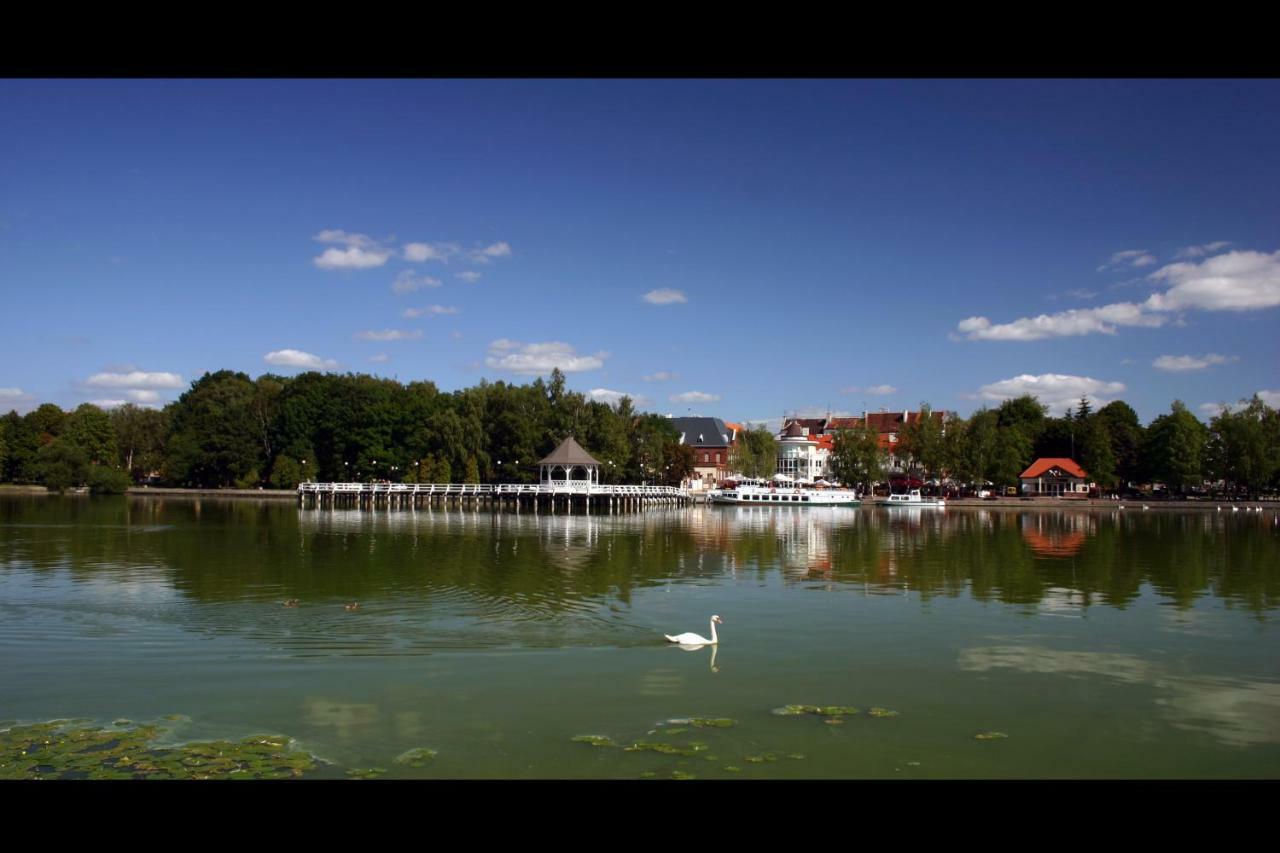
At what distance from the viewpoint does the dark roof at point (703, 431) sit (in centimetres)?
12006

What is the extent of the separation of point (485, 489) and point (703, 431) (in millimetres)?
55461

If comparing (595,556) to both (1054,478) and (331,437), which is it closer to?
(331,437)

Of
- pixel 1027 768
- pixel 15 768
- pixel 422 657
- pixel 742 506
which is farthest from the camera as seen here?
pixel 742 506

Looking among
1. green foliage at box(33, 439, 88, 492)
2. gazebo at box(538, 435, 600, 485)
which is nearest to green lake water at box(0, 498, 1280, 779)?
gazebo at box(538, 435, 600, 485)

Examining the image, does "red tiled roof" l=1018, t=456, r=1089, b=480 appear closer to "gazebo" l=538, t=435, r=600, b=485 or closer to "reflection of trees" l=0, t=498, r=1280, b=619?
"reflection of trees" l=0, t=498, r=1280, b=619

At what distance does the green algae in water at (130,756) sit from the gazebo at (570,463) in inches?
2253

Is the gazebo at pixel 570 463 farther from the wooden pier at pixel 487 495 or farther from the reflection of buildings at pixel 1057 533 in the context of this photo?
the reflection of buildings at pixel 1057 533

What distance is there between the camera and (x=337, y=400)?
87.9 m

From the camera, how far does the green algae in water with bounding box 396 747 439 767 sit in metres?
9.38

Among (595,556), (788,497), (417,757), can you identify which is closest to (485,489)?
(788,497)
